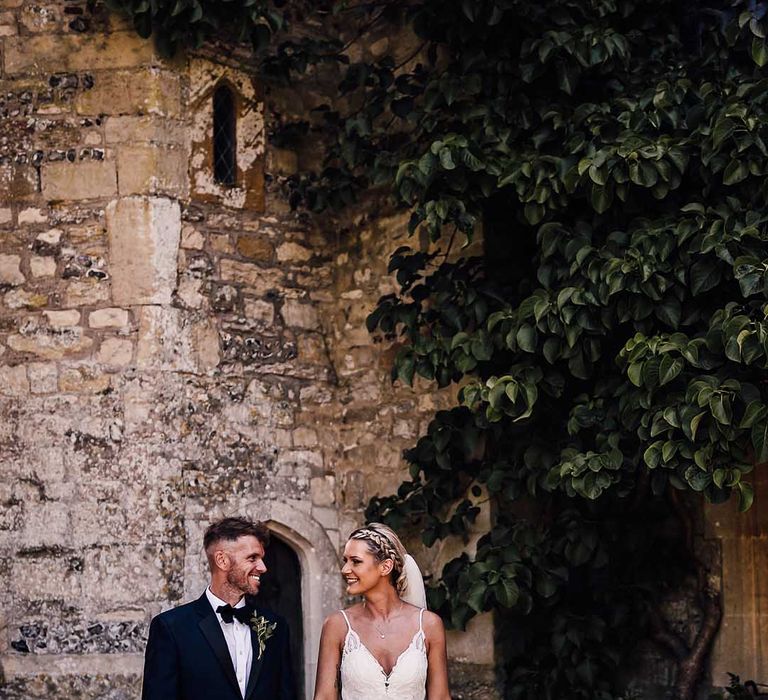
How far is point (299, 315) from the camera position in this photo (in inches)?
323

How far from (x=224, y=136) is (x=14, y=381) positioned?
1.79m

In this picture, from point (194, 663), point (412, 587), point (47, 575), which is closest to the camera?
point (194, 663)

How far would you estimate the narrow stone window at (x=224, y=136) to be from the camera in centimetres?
796

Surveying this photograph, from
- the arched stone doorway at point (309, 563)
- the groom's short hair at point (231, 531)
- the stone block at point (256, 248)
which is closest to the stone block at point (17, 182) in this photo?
the stone block at point (256, 248)

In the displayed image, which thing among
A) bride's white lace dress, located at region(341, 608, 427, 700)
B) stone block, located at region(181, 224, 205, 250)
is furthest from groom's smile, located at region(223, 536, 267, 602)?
stone block, located at region(181, 224, 205, 250)

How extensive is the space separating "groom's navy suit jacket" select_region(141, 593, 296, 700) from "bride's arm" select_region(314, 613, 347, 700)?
260mm

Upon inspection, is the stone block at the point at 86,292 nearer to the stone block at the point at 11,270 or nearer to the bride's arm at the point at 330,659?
the stone block at the point at 11,270

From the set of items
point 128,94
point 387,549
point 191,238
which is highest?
point 128,94

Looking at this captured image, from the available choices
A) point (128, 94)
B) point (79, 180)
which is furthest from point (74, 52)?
point (79, 180)

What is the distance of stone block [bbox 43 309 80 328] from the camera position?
7.53 metres

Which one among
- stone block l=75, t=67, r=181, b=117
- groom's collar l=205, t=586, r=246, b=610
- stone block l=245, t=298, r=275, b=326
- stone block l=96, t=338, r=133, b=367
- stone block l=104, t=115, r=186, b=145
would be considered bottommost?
groom's collar l=205, t=586, r=246, b=610

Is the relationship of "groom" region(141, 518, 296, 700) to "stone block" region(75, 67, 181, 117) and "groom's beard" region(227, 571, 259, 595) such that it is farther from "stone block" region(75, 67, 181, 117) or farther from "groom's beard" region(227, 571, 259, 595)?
"stone block" region(75, 67, 181, 117)

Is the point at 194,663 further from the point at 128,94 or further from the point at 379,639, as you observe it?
the point at 128,94

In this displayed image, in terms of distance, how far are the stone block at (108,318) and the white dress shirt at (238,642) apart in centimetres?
247
